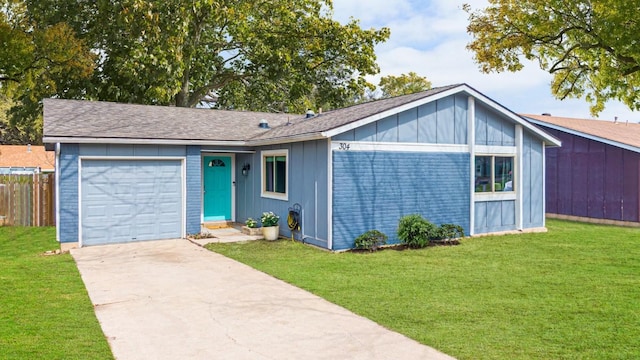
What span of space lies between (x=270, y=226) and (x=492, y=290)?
6.25 meters

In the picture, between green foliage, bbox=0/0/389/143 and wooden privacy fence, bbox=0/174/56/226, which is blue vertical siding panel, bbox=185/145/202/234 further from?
green foliage, bbox=0/0/389/143

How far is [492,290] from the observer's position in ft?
22.4

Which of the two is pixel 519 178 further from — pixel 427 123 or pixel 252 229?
pixel 252 229

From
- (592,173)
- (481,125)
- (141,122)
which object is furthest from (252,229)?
(592,173)

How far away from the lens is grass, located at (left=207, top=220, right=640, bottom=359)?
4.75m

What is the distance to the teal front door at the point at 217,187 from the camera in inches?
551

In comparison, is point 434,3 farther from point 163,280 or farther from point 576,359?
point 576,359

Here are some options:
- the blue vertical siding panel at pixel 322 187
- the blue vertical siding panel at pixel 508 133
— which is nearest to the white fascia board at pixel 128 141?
the blue vertical siding panel at pixel 322 187

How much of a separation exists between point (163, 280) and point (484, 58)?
18553 mm

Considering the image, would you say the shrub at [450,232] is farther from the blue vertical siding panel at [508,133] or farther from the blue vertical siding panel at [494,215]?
the blue vertical siding panel at [508,133]

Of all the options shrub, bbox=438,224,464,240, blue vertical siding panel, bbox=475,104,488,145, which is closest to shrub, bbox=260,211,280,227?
shrub, bbox=438,224,464,240

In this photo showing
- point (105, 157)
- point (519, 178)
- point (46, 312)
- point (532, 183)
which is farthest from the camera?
point (532, 183)

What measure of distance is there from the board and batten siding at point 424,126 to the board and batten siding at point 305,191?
848 millimetres

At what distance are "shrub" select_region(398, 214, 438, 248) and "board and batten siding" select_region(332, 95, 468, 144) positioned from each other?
1.90 m
